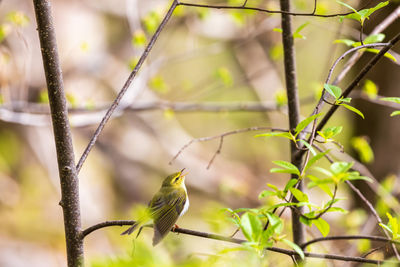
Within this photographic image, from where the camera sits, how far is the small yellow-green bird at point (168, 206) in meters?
1.74

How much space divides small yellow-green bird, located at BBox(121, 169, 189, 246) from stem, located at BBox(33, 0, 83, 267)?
1.33 ft

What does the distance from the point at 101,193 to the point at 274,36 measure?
315 cm

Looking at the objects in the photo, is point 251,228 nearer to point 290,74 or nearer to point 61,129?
point 61,129

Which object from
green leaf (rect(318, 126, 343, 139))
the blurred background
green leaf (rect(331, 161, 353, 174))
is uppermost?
green leaf (rect(318, 126, 343, 139))

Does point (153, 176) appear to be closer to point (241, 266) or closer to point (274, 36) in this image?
point (274, 36)

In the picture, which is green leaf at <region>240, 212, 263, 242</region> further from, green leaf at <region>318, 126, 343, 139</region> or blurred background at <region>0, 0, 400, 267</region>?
blurred background at <region>0, 0, 400, 267</region>

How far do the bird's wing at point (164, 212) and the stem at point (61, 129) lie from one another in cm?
41

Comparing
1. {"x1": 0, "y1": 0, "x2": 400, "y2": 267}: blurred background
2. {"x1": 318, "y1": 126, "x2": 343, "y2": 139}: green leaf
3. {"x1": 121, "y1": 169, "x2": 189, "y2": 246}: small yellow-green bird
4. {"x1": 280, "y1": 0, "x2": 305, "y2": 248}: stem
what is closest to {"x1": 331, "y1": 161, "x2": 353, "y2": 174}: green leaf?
{"x1": 318, "y1": 126, "x2": 343, "y2": 139}: green leaf

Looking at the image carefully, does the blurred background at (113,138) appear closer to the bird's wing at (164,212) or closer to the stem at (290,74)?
the bird's wing at (164,212)

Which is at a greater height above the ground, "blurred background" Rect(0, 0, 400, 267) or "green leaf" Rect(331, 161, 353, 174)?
"green leaf" Rect(331, 161, 353, 174)

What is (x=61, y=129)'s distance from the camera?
1.12 metres

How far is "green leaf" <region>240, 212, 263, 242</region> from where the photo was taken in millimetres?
911

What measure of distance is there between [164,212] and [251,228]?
111 cm

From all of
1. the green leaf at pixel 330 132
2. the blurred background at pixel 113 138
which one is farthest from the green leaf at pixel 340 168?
the blurred background at pixel 113 138
